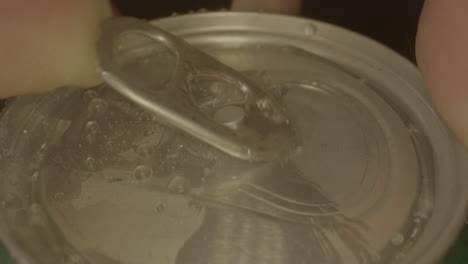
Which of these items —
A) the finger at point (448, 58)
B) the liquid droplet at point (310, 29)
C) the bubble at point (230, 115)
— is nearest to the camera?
the finger at point (448, 58)

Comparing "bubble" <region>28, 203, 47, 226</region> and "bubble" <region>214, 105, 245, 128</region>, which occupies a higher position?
"bubble" <region>214, 105, 245, 128</region>

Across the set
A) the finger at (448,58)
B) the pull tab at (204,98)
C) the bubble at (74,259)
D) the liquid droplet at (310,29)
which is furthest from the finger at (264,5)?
the bubble at (74,259)

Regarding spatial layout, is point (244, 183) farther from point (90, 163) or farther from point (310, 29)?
point (310, 29)

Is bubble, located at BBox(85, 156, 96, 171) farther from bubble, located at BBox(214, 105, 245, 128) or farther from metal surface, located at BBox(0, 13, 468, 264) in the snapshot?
bubble, located at BBox(214, 105, 245, 128)

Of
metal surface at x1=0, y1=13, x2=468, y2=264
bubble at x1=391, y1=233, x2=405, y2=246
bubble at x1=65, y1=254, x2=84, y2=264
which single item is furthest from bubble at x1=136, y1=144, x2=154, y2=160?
bubble at x1=391, y1=233, x2=405, y2=246

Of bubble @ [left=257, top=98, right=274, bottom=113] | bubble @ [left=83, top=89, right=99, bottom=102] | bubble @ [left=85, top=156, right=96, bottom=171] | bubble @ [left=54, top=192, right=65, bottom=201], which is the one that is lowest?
bubble @ [left=54, top=192, right=65, bottom=201]

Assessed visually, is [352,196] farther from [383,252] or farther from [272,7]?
[272,7]

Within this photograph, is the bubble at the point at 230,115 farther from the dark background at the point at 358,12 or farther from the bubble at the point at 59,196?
the dark background at the point at 358,12
